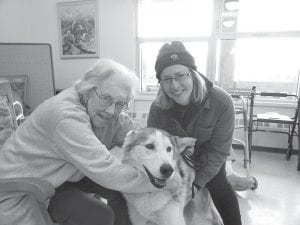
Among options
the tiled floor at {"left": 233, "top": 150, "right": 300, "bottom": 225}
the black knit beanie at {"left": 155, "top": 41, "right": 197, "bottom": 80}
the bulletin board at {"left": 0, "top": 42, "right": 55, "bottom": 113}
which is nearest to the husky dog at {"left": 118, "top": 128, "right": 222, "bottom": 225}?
the black knit beanie at {"left": 155, "top": 41, "right": 197, "bottom": 80}

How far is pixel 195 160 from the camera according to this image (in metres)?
1.63

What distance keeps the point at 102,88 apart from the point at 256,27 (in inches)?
140

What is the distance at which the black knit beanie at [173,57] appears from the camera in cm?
146

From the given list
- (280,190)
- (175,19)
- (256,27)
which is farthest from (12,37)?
(280,190)

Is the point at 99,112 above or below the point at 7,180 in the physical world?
above

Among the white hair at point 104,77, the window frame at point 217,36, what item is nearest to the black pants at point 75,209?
the white hair at point 104,77

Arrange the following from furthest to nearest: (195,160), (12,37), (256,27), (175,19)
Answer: (12,37) → (175,19) → (256,27) → (195,160)

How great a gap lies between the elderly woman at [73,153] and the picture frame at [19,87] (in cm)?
311

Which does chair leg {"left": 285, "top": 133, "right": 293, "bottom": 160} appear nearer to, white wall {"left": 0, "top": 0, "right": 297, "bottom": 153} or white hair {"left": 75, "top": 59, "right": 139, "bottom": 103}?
white wall {"left": 0, "top": 0, "right": 297, "bottom": 153}

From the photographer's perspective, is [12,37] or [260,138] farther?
[12,37]

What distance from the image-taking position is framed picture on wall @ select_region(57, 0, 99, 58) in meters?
4.48

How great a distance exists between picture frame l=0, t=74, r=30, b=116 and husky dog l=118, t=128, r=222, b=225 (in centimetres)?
321

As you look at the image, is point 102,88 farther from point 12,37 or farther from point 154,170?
point 12,37

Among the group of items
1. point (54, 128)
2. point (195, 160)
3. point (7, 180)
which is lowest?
point (195, 160)
